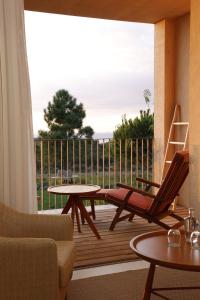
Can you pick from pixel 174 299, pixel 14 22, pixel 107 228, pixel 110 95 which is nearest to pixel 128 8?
pixel 110 95

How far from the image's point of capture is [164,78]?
5.84m

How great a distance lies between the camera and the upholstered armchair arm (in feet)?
8.80

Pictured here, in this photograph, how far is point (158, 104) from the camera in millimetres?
6000

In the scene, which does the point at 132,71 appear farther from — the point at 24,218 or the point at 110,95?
the point at 24,218

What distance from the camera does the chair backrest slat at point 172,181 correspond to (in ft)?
12.8

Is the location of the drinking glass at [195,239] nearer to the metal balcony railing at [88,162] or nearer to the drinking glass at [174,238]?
the drinking glass at [174,238]

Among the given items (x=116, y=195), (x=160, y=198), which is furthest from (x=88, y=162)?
(x=160, y=198)

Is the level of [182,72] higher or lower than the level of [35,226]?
higher

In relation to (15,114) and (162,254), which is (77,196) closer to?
(15,114)

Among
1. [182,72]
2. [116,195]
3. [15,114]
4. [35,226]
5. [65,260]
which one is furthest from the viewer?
[182,72]

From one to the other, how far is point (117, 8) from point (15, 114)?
2.68 metres

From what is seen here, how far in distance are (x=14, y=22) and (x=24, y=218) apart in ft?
5.17

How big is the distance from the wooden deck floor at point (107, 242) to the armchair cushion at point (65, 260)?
2.47 feet

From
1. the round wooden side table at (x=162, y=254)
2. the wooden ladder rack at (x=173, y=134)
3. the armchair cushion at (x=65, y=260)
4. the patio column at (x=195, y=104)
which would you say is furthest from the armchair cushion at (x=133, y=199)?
the armchair cushion at (x=65, y=260)
